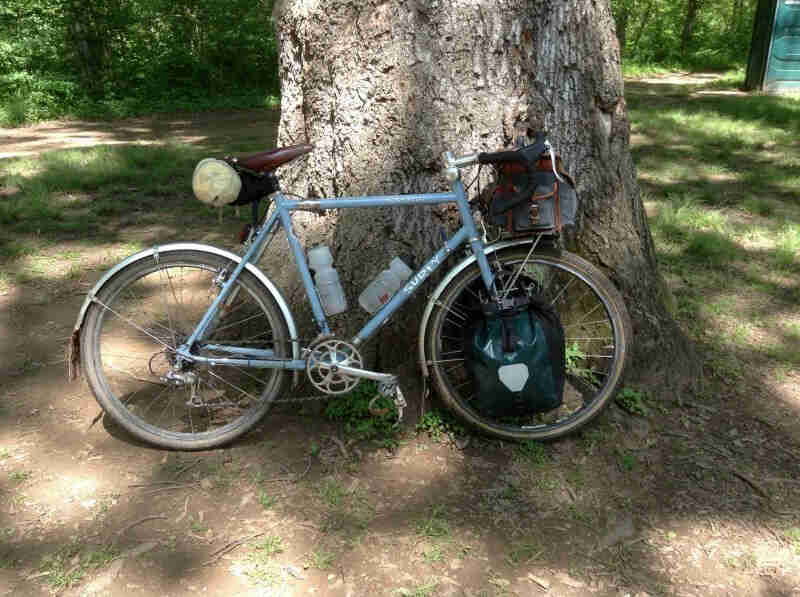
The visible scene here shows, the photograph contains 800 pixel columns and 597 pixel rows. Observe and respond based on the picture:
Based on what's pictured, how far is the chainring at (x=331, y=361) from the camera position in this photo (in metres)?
2.95

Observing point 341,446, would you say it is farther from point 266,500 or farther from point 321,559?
point 321,559

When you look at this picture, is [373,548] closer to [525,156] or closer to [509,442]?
[509,442]

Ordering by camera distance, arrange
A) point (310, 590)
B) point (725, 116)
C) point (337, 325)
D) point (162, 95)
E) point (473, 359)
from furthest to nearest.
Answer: point (162, 95), point (725, 116), point (337, 325), point (473, 359), point (310, 590)

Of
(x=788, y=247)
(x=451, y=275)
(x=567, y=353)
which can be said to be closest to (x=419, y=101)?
(x=451, y=275)

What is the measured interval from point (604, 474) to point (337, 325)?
1.38m

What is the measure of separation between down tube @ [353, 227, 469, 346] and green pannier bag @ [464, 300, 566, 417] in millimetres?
300

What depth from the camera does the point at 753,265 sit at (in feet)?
16.2

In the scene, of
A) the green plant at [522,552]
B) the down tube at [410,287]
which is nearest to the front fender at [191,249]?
the down tube at [410,287]

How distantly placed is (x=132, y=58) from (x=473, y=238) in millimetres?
13230

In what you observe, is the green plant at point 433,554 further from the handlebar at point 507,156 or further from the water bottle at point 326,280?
the handlebar at point 507,156

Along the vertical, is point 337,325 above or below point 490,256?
below

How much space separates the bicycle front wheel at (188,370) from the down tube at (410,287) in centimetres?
35

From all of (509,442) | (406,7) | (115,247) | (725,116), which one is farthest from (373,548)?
(725,116)

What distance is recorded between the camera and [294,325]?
2971 mm
